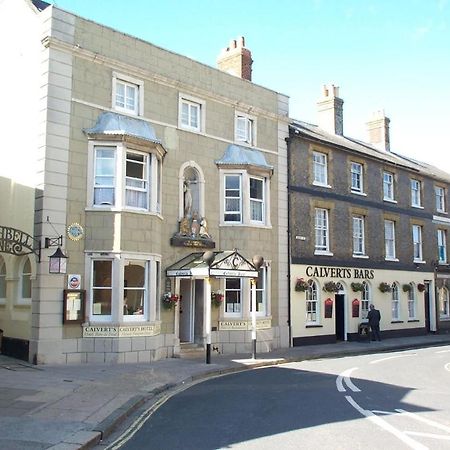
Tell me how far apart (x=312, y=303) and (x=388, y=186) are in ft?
29.5

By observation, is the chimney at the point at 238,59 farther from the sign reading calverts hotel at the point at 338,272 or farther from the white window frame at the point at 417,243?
the white window frame at the point at 417,243

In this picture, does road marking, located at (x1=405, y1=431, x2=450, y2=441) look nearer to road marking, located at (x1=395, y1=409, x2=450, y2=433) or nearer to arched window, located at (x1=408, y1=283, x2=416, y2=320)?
road marking, located at (x1=395, y1=409, x2=450, y2=433)

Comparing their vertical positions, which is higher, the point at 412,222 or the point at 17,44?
the point at 17,44

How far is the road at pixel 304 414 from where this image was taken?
7.38 m

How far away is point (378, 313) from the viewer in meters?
24.8

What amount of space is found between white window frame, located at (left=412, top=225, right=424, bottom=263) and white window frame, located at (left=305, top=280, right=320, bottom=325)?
29.9 ft

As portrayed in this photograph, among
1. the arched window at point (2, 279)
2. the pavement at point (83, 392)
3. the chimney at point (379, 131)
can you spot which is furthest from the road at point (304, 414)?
the chimney at point (379, 131)

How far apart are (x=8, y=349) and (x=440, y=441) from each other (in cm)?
1281

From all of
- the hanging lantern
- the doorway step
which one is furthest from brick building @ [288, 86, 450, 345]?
the hanging lantern

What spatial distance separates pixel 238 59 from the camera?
22.7m

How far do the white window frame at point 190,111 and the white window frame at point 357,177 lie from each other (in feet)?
30.8

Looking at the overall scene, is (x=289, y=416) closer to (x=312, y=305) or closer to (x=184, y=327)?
(x=184, y=327)

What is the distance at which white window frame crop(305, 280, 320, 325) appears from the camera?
22844mm

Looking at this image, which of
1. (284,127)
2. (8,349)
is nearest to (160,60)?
(284,127)
